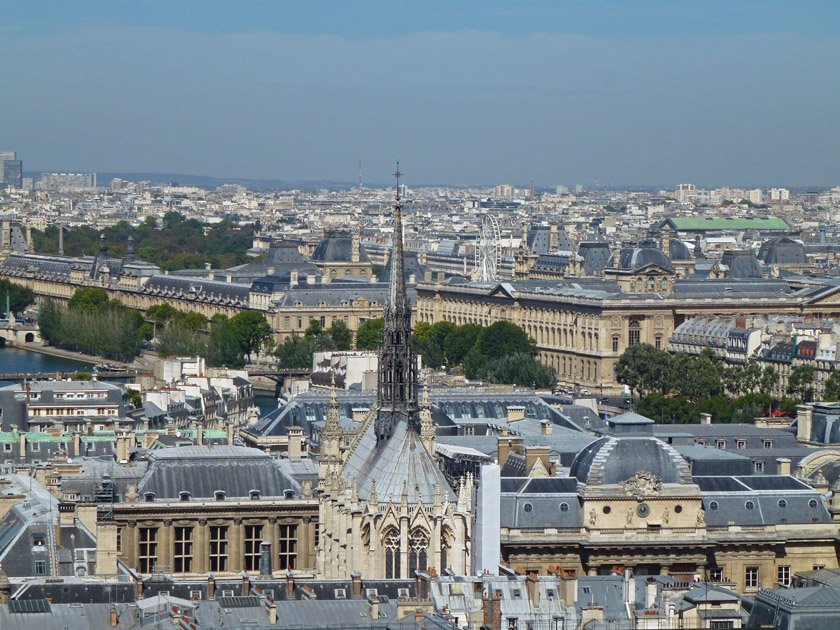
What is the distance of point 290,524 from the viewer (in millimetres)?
65250

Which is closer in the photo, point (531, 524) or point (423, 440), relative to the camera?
point (423, 440)

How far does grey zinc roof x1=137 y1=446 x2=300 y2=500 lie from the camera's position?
214 feet

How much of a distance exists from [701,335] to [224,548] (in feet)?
297

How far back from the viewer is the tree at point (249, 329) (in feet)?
557

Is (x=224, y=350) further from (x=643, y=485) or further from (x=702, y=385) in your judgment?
(x=643, y=485)

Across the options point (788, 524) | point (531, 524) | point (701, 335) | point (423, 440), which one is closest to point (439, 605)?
point (423, 440)

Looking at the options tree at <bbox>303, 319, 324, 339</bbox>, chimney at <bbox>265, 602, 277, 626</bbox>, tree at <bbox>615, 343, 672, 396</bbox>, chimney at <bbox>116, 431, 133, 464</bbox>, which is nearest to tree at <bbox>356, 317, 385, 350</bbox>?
tree at <bbox>303, 319, 324, 339</bbox>

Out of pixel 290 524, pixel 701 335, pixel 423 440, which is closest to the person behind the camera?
pixel 423 440

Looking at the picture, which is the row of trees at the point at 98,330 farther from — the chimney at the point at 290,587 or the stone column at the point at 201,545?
the chimney at the point at 290,587

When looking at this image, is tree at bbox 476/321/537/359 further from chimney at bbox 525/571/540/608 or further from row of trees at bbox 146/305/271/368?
chimney at bbox 525/571/540/608

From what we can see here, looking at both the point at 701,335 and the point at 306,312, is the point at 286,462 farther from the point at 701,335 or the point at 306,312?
the point at 306,312

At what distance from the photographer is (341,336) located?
564 ft

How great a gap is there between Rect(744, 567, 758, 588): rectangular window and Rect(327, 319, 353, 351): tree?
105 m

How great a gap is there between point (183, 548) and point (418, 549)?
12.8 m
